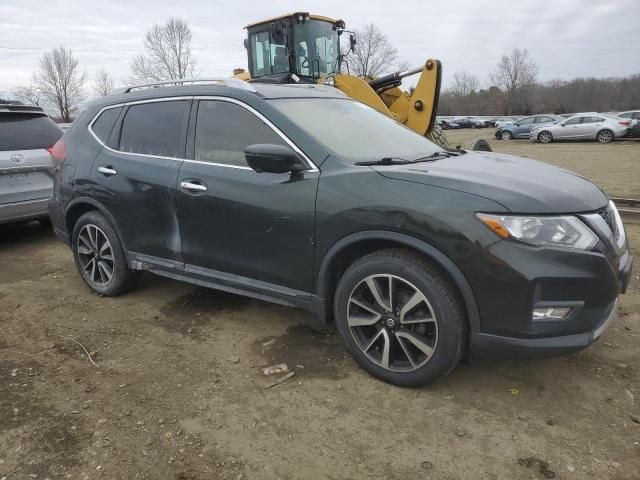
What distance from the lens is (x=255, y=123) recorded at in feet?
11.5

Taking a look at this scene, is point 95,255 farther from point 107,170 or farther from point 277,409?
point 277,409

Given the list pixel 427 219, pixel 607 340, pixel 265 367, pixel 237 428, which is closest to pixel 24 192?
pixel 265 367

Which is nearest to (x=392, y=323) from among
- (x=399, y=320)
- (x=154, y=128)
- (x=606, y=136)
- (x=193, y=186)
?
(x=399, y=320)

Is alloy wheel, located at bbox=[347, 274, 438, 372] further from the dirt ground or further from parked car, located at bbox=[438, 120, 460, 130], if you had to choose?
parked car, located at bbox=[438, 120, 460, 130]

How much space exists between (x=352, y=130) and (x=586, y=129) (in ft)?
81.9

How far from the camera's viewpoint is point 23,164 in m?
6.07

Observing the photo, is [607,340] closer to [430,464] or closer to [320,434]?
[430,464]

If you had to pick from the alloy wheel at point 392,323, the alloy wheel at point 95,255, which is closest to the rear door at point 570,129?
the alloy wheel at point 95,255

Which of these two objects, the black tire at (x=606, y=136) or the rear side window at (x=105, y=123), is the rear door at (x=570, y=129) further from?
the rear side window at (x=105, y=123)

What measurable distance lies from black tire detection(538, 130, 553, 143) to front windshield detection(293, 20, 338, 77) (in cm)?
1980

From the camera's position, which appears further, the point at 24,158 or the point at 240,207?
the point at 24,158

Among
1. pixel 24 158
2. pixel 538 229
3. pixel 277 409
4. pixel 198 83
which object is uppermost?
pixel 198 83

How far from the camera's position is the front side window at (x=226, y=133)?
11.4 feet

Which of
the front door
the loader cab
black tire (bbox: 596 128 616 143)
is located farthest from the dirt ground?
black tire (bbox: 596 128 616 143)
